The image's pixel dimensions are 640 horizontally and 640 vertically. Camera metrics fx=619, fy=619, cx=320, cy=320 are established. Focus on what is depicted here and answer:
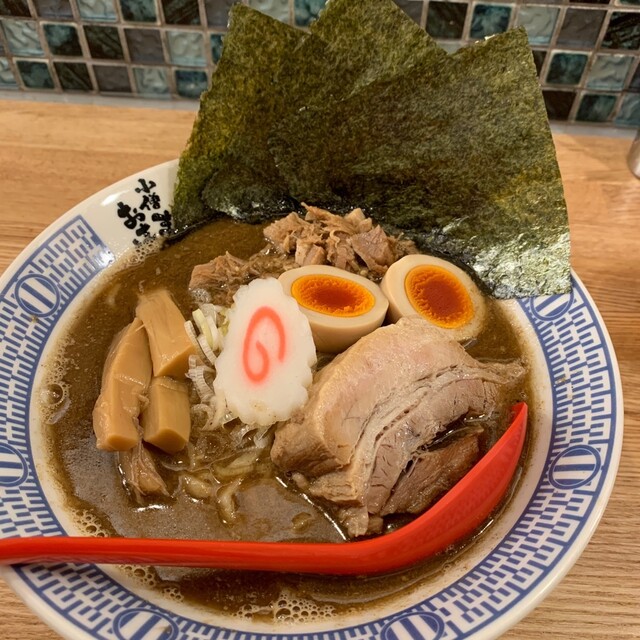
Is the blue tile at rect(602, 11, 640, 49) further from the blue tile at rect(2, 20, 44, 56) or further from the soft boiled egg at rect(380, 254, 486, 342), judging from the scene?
the blue tile at rect(2, 20, 44, 56)

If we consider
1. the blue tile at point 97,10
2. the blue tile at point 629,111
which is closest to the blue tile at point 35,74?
the blue tile at point 97,10

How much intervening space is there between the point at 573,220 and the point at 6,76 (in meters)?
2.08

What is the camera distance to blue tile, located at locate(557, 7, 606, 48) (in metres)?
1.97

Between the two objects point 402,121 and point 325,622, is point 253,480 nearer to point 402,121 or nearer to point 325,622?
point 325,622

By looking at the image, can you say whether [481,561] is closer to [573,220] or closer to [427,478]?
[427,478]

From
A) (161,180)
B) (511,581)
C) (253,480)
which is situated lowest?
(253,480)

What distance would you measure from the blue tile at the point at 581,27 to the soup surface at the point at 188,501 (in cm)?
104

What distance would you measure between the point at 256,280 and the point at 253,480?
50 centimetres

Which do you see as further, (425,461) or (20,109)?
(20,109)

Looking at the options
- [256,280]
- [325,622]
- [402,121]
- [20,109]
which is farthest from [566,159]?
[20,109]

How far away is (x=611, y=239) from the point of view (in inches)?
74.6

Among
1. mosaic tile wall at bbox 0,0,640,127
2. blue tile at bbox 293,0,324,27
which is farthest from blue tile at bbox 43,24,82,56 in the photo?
blue tile at bbox 293,0,324,27

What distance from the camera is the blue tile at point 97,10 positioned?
204 cm

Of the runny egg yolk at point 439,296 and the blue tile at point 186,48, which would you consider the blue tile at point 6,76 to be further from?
the runny egg yolk at point 439,296
